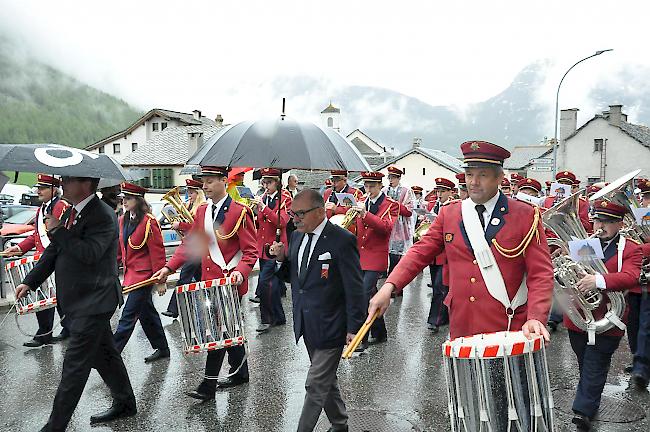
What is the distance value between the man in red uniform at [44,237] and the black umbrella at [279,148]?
318 cm

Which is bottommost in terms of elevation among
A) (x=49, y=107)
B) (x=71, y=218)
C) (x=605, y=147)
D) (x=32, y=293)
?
(x=32, y=293)

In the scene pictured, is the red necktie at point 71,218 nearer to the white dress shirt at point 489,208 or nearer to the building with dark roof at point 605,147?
the white dress shirt at point 489,208

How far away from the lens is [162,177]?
4956cm

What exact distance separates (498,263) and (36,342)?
6.02 metres

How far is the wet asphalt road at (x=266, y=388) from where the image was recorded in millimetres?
5352

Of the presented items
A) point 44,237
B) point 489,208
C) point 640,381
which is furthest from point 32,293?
point 640,381

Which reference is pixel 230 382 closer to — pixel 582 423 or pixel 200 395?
pixel 200 395

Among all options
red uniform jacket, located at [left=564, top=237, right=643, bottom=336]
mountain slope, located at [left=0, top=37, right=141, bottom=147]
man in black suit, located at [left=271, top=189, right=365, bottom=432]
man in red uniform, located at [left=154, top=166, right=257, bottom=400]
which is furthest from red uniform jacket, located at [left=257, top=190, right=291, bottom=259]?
mountain slope, located at [left=0, top=37, right=141, bottom=147]

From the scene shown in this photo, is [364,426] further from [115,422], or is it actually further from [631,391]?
[631,391]

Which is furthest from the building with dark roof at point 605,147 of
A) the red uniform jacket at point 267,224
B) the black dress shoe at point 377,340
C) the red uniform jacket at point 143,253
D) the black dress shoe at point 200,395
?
the black dress shoe at point 200,395

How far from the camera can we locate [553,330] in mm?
8586

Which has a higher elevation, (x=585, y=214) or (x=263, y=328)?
(x=585, y=214)

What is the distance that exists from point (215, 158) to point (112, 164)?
78 centimetres

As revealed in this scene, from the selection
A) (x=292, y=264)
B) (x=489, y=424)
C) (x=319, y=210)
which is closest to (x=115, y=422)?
(x=292, y=264)
